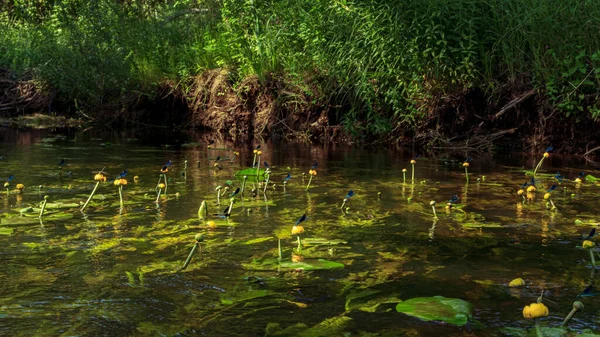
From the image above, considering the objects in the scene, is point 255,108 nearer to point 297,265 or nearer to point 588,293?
point 297,265

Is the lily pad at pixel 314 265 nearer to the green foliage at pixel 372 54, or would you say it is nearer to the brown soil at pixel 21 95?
the green foliage at pixel 372 54

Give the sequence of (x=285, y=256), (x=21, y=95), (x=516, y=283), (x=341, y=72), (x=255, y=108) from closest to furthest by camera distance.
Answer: (x=516, y=283)
(x=285, y=256)
(x=341, y=72)
(x=255, y=108)
(x=21, y=95)

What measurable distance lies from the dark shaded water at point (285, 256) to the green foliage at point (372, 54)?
227 centimetres

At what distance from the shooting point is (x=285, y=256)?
11.7 ft

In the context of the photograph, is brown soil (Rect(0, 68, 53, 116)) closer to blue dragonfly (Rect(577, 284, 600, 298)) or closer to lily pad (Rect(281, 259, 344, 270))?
lily pad (Rect(281, 259, 344, 270))

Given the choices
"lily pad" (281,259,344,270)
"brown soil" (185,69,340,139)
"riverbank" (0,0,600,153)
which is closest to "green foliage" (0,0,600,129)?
"riverbank" (0,0,600,153)

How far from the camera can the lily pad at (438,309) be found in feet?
8.65

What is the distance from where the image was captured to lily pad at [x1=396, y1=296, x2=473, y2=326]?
104 inches

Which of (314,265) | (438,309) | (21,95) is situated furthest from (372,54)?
(21,95)

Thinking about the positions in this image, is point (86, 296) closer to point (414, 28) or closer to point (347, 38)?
point (414, 28)

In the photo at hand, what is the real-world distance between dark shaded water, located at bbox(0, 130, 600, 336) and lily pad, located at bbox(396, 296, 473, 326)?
0.13ft

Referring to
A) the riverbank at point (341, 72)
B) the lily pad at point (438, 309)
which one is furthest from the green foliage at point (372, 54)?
the lily pad at point (438, 309)

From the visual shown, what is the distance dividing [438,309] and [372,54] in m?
6.39

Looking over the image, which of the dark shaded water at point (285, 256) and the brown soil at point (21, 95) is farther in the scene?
the brown soil at point (21, 95)
